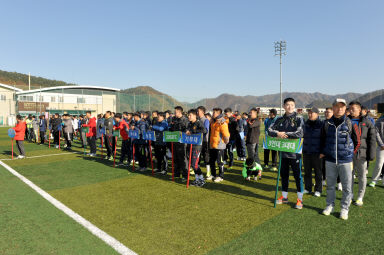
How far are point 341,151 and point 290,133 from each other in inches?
36.7

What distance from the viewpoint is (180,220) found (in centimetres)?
436

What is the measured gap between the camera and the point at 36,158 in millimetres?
11070

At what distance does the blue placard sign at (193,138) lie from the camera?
21.2 ft

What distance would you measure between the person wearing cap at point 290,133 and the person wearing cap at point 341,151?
514mm

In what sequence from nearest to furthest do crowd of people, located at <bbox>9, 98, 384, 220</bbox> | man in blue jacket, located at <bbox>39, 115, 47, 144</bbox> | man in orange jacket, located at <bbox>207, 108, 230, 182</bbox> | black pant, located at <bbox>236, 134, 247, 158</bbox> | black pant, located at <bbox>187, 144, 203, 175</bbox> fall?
crowd of people, located at <bbox>9, 98, 384, 220</bbox>
black pant, located at <bbox>187, 144, 203, 175</bbox>
man in orange jacket, located at <bbox>207, 108, 230, 182</bbox>
black pant, located at <bbox>236, 134, 247, 158</bbox>
man in blue jacket, located at <bbox>39, 115, 47, 144</bbox>

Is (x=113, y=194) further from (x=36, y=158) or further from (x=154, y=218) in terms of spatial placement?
(x=36, y=158)

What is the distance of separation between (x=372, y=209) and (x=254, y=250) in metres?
3.12

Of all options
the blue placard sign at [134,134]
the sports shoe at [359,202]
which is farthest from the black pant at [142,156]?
the sports shoe at [359,202]

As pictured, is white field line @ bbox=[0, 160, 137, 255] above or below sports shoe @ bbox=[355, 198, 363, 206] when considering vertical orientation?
below

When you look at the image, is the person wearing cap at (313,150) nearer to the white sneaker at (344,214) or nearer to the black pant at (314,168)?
the black pant at (314,168)

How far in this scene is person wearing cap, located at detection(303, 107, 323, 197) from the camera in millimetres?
5719

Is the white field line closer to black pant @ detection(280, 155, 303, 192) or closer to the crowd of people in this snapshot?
the crowd of people

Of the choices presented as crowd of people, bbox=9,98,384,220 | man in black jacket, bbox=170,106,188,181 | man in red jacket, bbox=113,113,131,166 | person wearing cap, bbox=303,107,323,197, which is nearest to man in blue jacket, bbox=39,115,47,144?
crowd of people, bbox=9,98,384,220

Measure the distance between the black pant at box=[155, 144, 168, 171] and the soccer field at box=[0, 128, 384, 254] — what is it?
1.31 meters
